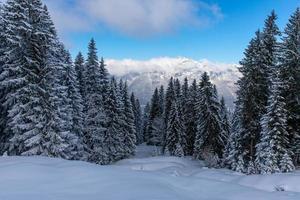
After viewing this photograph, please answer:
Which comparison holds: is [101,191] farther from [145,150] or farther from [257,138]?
[145,150]

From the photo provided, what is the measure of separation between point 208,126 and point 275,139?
19.8 meters

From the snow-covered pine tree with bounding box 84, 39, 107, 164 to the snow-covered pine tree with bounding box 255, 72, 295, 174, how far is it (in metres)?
20.7

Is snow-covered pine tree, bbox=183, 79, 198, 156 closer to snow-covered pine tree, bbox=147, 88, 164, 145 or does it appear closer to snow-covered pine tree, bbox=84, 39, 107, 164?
snow-covered pine tree, bbox=147, 88, 164, 145

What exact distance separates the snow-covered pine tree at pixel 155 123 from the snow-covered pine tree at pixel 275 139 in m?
48.9

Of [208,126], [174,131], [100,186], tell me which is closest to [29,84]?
[100,186]

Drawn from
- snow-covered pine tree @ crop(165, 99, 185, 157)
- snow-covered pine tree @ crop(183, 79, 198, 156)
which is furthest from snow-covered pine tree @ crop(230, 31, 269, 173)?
snow-covered pine tree @ crop(183, 79, 198, 156)

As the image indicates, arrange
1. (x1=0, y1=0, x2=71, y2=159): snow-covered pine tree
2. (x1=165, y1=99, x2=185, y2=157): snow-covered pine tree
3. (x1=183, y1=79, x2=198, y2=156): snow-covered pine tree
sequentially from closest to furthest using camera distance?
(x1=0, y1=0, x2=71, y2=159): snow-covered pine tree
(x1=165, y1=99, x2=185, y2=157): snow-covered pine tree
(x1=183, y1=79, x2=198, y2=156): snow-covered pine tree

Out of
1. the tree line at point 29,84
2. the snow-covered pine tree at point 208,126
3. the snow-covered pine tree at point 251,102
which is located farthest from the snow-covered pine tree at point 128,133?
the tree line at point 29,84

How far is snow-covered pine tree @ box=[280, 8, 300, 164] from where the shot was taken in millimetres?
33625

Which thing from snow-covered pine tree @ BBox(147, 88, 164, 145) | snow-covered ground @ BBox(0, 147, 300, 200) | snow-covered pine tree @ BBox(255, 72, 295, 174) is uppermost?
snow-covered pine tree @ BBox(147, 88, 164, 145)

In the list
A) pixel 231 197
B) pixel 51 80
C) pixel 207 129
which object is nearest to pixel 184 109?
pixel 207 129

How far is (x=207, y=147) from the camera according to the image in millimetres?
50812

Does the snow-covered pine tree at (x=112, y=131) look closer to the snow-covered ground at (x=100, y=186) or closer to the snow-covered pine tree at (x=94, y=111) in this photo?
the snow-covered pine tree at (x=94, y=111)

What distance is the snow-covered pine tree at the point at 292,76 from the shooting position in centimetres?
3362
